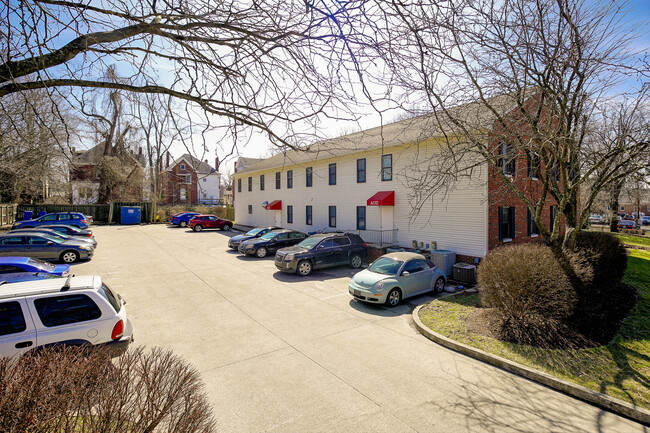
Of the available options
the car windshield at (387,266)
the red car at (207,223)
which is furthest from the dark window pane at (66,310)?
the red car at (207,223)

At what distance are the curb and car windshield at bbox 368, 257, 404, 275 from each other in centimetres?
307

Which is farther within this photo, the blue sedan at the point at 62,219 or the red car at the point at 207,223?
the red car at the point at 207,223

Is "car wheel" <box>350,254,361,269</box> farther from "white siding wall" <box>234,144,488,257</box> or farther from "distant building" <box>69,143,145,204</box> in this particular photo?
"distant building" <box>69,143,145,204</box>

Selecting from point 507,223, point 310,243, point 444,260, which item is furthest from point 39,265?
point 507,223

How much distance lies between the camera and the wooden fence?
1170 inches

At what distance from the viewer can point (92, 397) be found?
213cm

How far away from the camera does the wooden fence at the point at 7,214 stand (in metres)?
29.7

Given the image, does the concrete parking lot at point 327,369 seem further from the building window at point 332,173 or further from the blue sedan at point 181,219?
the blue sedan at point 181,219

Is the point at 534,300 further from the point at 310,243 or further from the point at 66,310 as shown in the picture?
the point at 310,243

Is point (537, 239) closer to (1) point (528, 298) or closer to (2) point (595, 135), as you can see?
(2) point (595, 135)

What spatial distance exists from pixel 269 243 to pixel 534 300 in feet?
44.6

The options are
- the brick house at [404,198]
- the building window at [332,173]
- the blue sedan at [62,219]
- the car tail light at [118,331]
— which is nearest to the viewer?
the car tail light at [118,331]

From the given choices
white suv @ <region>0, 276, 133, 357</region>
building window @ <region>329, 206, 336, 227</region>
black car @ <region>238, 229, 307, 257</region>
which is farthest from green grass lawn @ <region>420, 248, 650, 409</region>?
building window @ <region>329, 206, 336, 227</region>

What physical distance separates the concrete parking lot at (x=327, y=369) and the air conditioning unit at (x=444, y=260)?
11.1ft
